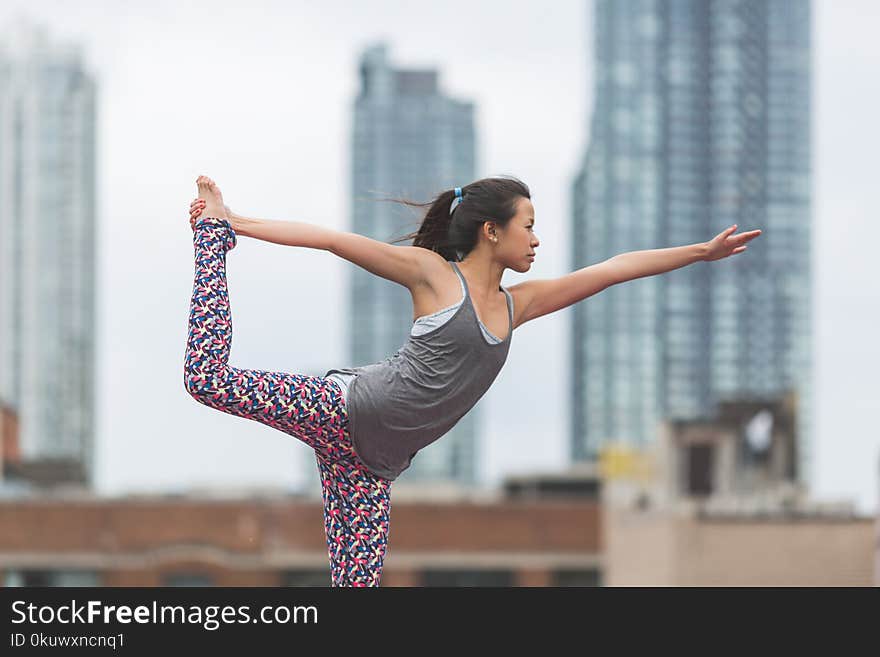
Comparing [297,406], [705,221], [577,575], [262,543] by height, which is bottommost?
[577,575]

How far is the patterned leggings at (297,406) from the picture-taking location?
22.5 ft

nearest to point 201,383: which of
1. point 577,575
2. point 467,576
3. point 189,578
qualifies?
point 189,578

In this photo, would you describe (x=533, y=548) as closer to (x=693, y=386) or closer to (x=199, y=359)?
(x=199, y=359)

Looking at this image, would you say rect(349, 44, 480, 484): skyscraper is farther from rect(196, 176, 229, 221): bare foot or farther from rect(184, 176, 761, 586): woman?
rect(196, 176, 229, 221): bare foot

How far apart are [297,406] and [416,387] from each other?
510 mm

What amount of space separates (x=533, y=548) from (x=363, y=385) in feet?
180

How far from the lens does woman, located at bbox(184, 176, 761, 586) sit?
6.90 m

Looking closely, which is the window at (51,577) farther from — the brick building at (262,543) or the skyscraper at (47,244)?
the skyscraper at (47,244)

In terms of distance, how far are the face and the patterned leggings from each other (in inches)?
36.8

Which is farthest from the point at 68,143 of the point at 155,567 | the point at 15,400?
the point at 155,567

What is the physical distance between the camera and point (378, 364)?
711cm

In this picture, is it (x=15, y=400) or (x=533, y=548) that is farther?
(x=15, y=400)

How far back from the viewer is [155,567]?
59.7 m

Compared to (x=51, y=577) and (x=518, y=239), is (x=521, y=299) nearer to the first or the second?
(x=518, y=239)
